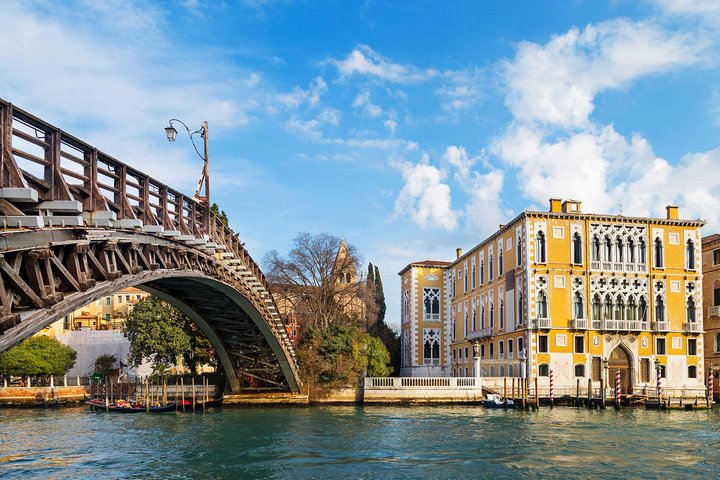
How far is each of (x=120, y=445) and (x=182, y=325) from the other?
1523cm

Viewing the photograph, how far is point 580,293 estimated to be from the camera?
3375 centimetres

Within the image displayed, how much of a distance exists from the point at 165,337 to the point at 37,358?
10814 mm

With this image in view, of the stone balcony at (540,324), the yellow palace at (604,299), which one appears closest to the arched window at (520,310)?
the yellow palace at (604,299)

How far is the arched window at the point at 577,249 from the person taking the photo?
34.0 metres

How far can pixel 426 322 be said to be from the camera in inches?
1907

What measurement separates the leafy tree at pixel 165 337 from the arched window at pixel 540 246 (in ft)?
50.1

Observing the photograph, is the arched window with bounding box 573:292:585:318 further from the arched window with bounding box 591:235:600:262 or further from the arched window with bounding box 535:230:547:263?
the arched window with bounding box 535:230:547:263

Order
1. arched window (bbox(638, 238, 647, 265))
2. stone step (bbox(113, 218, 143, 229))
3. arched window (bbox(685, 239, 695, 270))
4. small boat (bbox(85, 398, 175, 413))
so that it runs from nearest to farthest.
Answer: stone step (bbox(113, 218, 143, 229)), small boat (bbox(85, 398, 175, 413)), arched window (bbox(638, 238, 647, 265)), arched window (bbox(685, 239, 695, 270))

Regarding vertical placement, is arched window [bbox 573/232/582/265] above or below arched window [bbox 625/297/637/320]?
above

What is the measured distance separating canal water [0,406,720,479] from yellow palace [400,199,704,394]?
5914 millimetres

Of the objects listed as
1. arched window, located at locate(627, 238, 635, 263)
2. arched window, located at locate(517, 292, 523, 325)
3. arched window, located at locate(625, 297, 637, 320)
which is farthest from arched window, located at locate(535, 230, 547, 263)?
arched window, located at locate(625, 297, 637, 320)

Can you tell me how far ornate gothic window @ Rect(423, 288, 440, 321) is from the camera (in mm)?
48656

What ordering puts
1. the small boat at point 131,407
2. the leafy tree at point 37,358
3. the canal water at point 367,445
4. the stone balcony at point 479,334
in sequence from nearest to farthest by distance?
the canal water at point 367,445, the small boat at point 131,407, the stone balcony at point 479,334, the leafy tree at point 37,358

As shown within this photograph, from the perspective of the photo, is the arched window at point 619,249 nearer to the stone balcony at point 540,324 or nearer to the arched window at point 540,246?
the arched window at point 540,246
